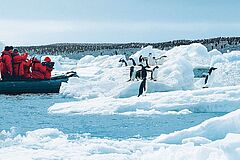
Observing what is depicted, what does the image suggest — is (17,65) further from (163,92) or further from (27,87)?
(163,92)

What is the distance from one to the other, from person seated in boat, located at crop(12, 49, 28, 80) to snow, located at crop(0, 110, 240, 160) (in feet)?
45.8

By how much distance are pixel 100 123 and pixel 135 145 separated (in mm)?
4167

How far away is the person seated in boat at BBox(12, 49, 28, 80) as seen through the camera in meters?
24.8

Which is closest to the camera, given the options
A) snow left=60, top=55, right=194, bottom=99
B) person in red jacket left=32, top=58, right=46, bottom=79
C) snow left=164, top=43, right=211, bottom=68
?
snow left=60, top=55, right=194, bottom=99

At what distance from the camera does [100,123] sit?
14.4 m

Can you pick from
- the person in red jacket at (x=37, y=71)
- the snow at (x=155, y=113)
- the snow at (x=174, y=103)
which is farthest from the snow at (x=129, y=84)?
A: the snow at (x=174, y=103)

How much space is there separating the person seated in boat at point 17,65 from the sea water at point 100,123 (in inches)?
257

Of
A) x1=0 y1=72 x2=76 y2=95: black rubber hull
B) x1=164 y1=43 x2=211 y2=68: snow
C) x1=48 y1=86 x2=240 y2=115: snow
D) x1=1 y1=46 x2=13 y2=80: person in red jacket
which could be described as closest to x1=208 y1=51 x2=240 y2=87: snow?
x1=48 y1=86 x2=240 y2=115: snow

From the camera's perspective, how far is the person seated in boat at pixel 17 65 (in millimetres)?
24812

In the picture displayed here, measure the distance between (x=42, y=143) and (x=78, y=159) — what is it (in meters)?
2.02

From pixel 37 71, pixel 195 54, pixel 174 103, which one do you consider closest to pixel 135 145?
pixel 174 103

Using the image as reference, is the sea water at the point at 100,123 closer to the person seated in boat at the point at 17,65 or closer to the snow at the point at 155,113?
the snow at the point at 155,113

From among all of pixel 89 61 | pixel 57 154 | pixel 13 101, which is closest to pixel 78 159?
pixel 57 154

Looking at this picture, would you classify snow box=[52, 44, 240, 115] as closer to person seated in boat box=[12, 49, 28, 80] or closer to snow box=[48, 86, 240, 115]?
snow box=[48, 86, 240, 115]
